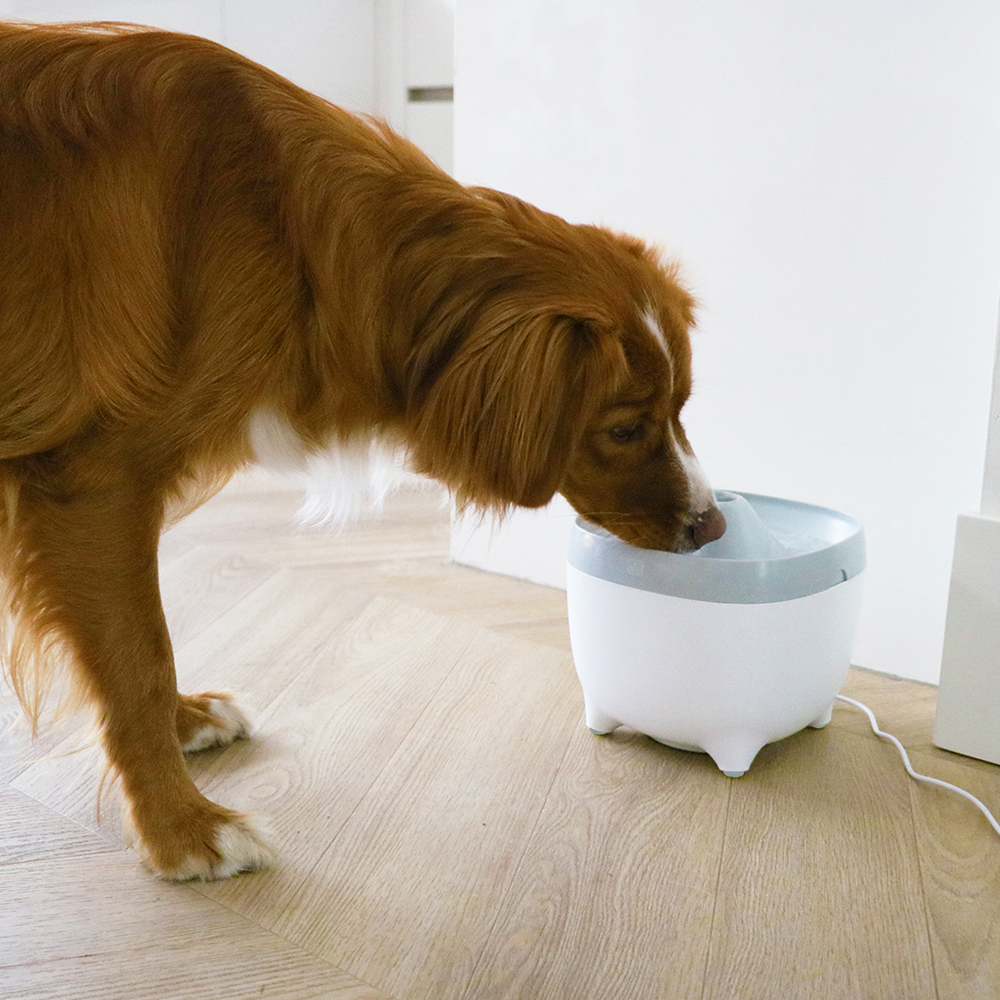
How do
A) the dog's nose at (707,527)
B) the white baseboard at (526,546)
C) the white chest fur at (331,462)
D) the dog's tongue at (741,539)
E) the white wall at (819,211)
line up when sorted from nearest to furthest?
1. the white chest fur at (331,462)
2. the dog's nose at (707,527)
3. the dog's tongue at (741,539)
4. the white wall at (819,211)
5. the white baseboard at (526,546)

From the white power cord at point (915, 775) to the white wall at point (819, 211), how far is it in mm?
212

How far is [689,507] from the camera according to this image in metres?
1.48

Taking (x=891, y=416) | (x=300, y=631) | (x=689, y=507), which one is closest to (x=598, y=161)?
(x=891, y=416)

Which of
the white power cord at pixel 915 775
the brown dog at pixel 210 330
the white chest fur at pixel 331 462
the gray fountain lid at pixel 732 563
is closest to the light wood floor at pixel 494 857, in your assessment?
the white power cord at pixel 915 775

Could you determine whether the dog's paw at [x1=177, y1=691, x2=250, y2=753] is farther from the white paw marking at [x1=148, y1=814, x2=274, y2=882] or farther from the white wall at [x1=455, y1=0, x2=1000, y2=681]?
the white wall at [x1=455, y1=0, x2=1000, y2=681]

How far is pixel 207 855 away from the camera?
1.37 metres

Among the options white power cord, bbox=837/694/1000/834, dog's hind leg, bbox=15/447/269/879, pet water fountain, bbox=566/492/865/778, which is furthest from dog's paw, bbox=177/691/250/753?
white power cord, bbox=837/694/1000/834

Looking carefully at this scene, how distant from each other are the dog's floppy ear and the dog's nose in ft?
0.86

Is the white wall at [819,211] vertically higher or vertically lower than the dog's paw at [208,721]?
higher

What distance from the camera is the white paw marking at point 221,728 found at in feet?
5.53

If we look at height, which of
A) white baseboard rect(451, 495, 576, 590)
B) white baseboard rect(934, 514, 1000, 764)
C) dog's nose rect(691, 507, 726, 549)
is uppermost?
dog's nose rect(691, 507, 726, 549)

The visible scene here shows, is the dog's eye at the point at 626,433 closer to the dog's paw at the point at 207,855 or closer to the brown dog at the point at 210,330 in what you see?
the brown dog at the point at 210,330

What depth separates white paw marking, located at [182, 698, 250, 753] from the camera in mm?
1685

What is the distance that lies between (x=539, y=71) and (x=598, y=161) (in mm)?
244
